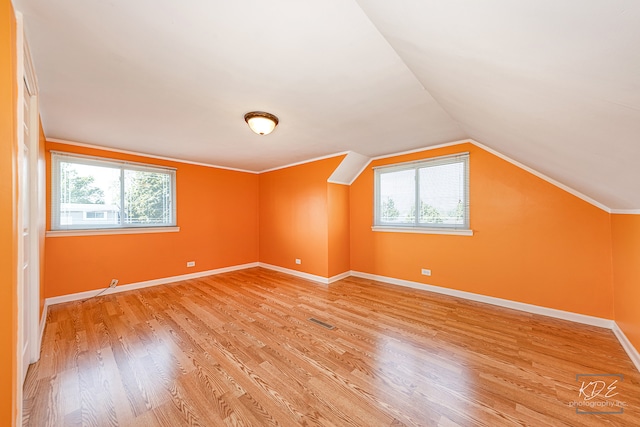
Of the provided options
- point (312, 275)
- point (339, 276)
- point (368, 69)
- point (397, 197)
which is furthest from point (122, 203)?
point (397, 197)

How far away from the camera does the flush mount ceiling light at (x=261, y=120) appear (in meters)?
2.38

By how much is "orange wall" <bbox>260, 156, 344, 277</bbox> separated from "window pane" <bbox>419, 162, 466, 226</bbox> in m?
1.54

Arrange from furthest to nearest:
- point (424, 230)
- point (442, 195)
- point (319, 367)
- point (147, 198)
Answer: point (147, 198) < point (424, 230) < point (442, 195) < point (319, 367)

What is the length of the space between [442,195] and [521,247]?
1.19 m

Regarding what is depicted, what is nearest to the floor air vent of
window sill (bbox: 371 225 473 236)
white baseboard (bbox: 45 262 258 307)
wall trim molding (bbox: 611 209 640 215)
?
window sill (bbox: 371 225 473 236)

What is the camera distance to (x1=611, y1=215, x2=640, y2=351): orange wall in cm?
199

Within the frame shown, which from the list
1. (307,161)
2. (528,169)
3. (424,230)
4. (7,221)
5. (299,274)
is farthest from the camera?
(299,274)

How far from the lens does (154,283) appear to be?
4.02 m

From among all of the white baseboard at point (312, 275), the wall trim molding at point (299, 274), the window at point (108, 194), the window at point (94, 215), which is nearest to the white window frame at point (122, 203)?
the window at point (108, 194)

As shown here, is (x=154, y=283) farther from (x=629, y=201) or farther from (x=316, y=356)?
(x=629, y=201)

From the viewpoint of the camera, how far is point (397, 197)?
13.4ft

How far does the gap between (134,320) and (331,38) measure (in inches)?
139

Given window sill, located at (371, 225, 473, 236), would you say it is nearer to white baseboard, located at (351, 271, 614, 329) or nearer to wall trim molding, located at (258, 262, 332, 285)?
white baseboard, located at (351, 271, 614, 329)

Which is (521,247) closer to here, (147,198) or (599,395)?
(599,395)
